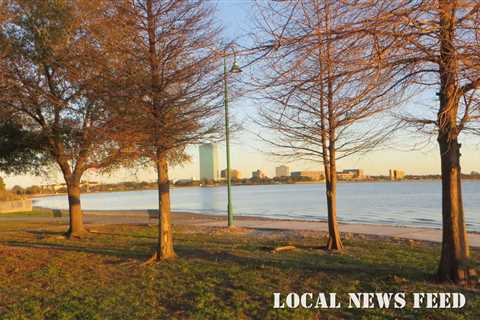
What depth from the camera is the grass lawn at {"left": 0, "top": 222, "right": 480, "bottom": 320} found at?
6.09m

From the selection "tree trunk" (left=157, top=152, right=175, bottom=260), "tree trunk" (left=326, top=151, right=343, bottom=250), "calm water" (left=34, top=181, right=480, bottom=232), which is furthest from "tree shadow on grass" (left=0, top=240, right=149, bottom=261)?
"calm water" (left=34, top=181, right=480, bottom=232)

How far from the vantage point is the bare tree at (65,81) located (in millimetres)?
10117

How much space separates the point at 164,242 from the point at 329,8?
6563 millimetres

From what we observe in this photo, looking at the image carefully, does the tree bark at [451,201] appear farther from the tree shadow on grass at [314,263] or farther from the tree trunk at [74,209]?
the tree trunk at [74,209]

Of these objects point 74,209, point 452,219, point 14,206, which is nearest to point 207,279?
point 452,219

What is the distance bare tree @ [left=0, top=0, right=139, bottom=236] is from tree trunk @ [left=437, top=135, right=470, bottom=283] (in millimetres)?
5936

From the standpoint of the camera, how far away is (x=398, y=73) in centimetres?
629

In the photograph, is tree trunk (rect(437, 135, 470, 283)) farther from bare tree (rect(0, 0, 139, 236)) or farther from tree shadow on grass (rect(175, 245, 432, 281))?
bare tree (rect(0, 0, 139, 236))

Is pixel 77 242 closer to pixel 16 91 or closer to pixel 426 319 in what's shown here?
pixel 16 91

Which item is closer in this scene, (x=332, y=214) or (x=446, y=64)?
(x=446, y=64)

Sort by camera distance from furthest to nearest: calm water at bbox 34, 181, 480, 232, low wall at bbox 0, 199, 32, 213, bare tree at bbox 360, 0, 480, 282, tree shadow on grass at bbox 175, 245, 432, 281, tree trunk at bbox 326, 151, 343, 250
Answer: low wall at bbox 0, 199, 32, 213
calm water at bbox 34, 181, 480, 232
tree trunk at bbox 326, 151, 343, 250
tree shadow on grass at bbox 175, 245, 432, 281
bare tree at bbox 360, 0, 480, 282

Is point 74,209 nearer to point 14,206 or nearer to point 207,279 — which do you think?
point 207,279

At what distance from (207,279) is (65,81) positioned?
28.0 feet

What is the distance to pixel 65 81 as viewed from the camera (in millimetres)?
13766
